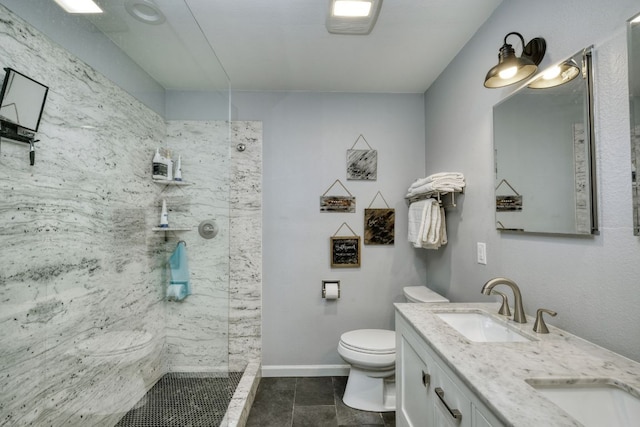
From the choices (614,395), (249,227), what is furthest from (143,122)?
(614,395)

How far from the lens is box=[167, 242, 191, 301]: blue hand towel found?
75.7 inches

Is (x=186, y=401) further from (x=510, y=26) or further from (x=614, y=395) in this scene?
(x=510, y=26)

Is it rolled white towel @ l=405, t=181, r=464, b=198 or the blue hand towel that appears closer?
rolled white towel @ l=405, t=181, r=464, b=198

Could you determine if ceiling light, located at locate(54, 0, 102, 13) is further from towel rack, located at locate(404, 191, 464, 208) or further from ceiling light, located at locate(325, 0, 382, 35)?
towel rack, located at locate(404, 191, 464, 208)

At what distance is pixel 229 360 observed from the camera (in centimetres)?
233

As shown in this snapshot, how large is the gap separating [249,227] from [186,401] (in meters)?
1.25

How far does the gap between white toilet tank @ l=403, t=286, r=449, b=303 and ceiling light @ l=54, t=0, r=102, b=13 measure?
2.40m

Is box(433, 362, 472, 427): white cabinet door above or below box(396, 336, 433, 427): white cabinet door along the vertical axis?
above

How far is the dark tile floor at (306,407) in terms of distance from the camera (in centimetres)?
183

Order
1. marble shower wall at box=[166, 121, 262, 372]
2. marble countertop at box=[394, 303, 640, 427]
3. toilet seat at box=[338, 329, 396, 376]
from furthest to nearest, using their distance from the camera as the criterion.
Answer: marble shower wall at box=[166, 121, 262, 372]
toilet seat at box=[338, 329, 396, 376]
marble countertop at box=[394, 303, 640, 427]

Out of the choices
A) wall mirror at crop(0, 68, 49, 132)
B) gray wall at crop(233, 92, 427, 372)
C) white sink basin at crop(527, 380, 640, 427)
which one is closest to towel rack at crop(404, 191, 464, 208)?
gray wall at crop(233, 92, 427, 372)

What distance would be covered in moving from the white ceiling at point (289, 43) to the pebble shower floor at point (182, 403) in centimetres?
194

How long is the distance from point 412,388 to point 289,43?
2.06 meters

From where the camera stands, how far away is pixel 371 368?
188 cm
